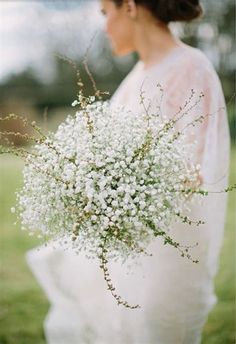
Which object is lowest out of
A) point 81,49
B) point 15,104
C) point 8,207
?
point 8,207

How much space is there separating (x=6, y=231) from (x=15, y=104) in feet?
21.2

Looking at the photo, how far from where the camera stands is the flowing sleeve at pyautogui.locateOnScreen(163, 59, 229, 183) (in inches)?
111

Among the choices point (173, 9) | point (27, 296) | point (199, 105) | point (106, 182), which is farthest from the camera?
point (27, 296)

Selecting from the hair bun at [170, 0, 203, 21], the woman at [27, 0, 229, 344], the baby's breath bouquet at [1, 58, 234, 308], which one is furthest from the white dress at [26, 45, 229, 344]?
the baby's breath bouquet at [1, 58, 234, 308]

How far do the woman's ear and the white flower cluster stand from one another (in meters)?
0.98

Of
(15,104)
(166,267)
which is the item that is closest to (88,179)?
(166,267)

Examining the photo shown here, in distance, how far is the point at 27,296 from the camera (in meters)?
5.07

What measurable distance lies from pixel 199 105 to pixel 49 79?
34.1 feet

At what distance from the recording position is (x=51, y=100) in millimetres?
13469

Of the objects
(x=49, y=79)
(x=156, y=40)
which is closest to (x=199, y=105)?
(x=156, y=40)

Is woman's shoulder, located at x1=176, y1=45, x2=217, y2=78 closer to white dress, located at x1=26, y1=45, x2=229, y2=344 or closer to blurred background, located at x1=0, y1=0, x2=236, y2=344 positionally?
white dress, located at x1=26, y1=45, x2=229, y2=344

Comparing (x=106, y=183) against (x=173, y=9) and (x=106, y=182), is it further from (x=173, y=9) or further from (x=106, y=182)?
(x=173, y=9)

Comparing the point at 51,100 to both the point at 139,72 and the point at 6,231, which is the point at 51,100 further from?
the point at 139,72

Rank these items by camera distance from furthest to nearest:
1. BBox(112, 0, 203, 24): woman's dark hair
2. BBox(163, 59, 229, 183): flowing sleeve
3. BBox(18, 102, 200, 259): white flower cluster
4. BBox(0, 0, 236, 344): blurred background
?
BBox(0, 0, 236, 344): blurred background
BBox(112, 0, 203, 24): woman's dark hair
BBox(163, 59, 229, 183): flowing sleeve
BBox(18, 102, 200, 259): white flower cluster
